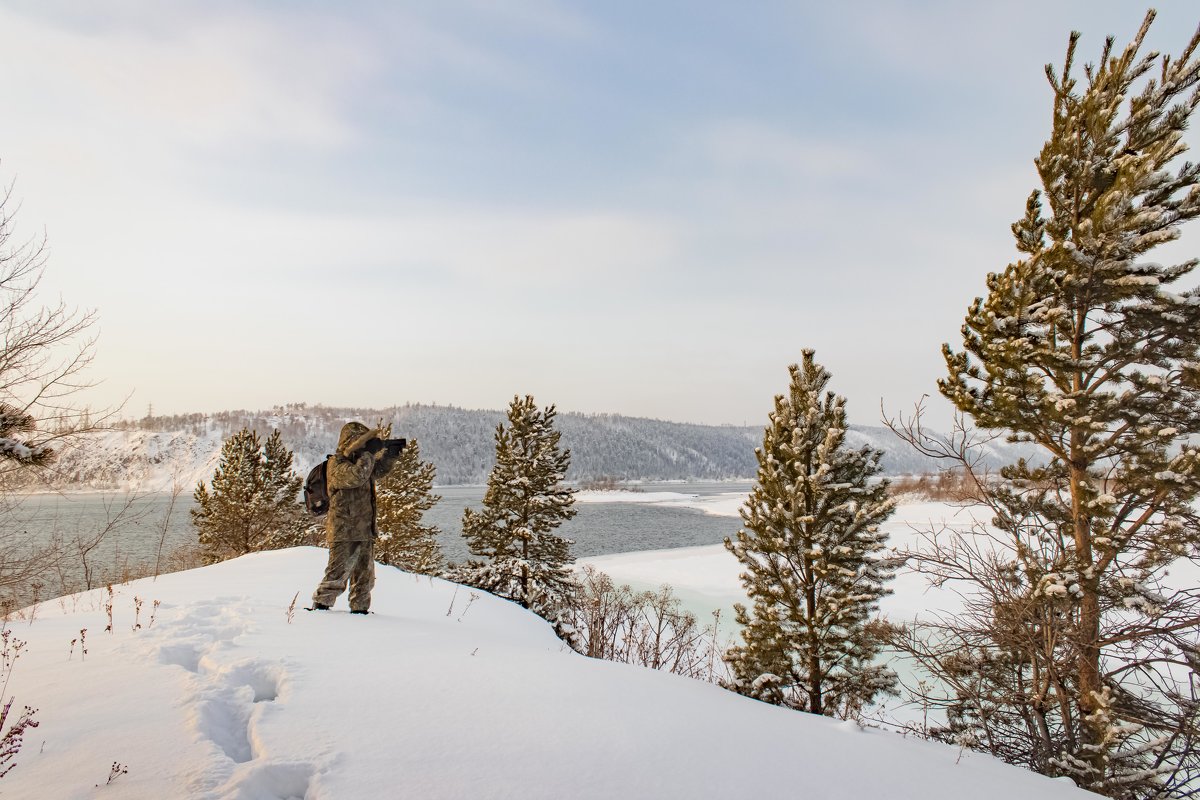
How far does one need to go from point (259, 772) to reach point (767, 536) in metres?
10.3

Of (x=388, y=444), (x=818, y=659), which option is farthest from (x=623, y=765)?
(x=818, y=659)

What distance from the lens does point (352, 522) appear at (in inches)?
254

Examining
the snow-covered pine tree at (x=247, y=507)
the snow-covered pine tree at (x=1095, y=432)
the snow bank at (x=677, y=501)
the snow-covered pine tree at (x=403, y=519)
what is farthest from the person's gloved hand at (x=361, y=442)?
the snow bank at (x=677, y=501)

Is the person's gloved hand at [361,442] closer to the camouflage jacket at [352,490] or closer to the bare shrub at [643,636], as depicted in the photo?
the camouflage jacket at [352,490]

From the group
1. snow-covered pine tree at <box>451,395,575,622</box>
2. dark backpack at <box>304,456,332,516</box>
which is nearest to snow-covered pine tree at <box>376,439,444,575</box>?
snow-covered pine tree at <box>451,395,575,622</box>

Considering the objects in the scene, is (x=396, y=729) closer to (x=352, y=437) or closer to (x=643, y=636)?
(x=352, y=437)

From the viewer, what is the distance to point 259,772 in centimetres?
243

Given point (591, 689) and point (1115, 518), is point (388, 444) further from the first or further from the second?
point (1115, 518)

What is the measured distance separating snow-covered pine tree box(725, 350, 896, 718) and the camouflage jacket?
688 cm

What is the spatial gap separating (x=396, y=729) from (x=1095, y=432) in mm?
8039

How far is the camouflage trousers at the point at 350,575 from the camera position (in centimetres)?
629

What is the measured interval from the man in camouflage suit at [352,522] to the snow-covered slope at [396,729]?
1137mm

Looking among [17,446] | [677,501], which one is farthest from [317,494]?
[677,501]

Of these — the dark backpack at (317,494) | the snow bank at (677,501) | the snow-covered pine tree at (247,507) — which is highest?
the dark backpack at (317,494)
